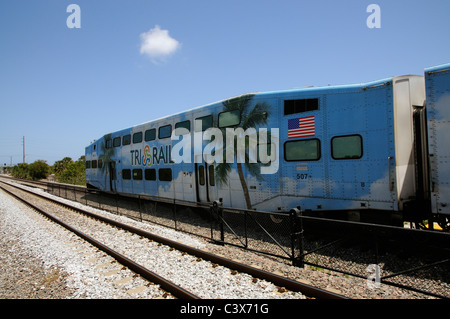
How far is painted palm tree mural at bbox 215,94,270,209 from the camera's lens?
865 centimetres

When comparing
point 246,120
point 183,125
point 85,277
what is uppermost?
point 183,125

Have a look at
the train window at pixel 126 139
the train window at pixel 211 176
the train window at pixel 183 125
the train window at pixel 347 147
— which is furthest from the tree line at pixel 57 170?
the train window at pixel 347 147

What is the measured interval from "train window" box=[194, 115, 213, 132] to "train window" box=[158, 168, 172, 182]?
9.25 ft

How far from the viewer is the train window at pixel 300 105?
7695 mm

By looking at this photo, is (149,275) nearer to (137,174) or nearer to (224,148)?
(224,148)

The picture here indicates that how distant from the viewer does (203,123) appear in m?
10.6

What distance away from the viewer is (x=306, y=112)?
782 cm

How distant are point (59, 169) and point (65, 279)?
5738 cm

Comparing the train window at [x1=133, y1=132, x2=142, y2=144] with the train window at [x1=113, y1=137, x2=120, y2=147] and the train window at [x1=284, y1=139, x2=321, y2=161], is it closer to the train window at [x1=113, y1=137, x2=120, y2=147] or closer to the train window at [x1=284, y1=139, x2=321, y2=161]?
the train window at [x1=113, y1=137, x2=120, y2=147]

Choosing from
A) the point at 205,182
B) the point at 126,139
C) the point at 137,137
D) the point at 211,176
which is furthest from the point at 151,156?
the point at 211,176

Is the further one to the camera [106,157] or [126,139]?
[106,157]

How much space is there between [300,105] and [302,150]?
140cm

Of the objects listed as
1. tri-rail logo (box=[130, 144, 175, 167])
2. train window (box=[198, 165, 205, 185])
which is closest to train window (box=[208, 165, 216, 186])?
train window (box=[198, 165, 205, 185])
